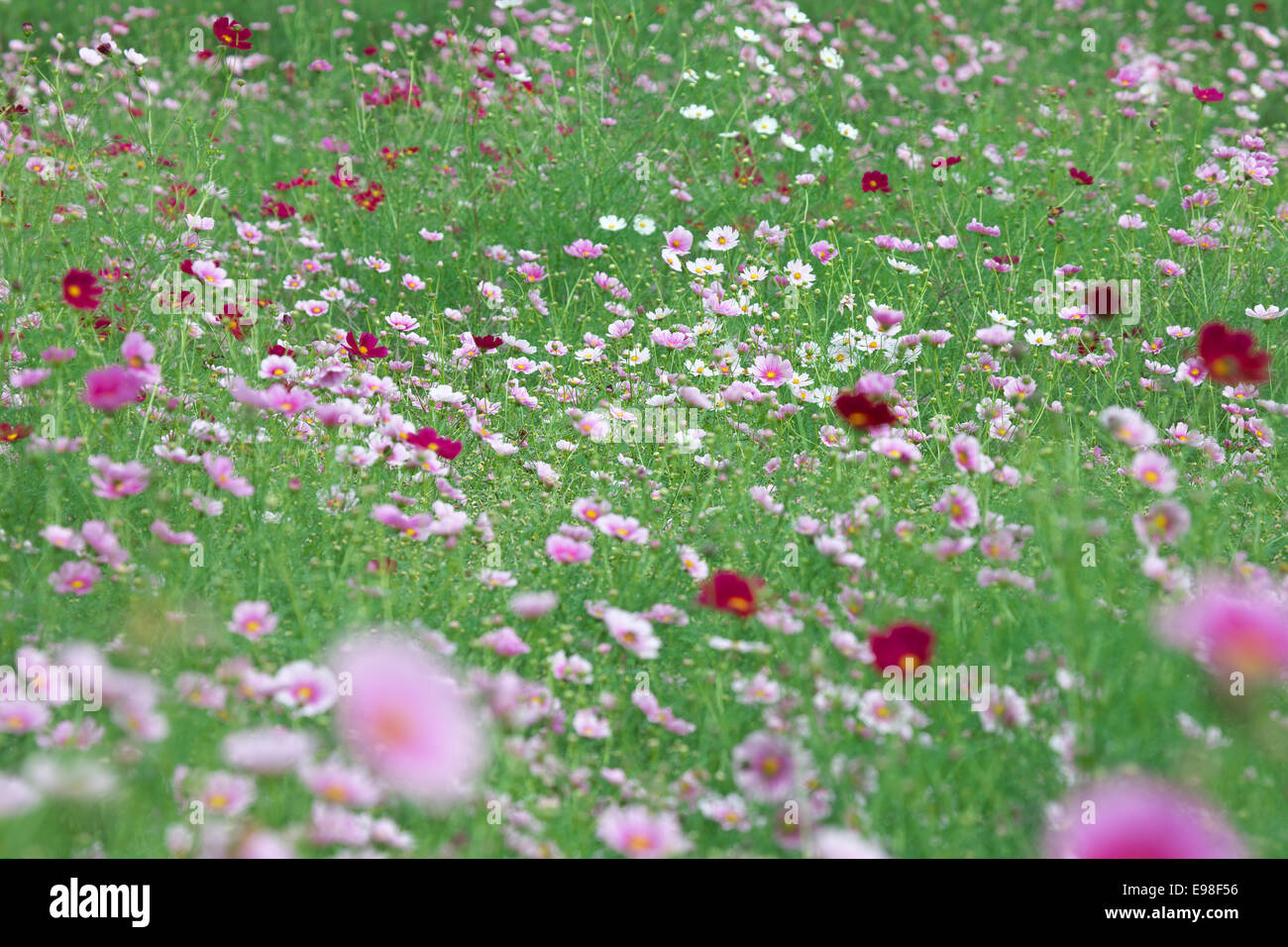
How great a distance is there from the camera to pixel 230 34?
333cm

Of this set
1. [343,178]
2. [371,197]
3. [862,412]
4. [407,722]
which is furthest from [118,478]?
[343,178]

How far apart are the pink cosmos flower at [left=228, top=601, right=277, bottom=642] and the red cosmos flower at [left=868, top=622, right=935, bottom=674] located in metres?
0.96

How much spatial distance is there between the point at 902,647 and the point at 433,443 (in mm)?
1046

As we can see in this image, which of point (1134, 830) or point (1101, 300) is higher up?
point (1101, 300)

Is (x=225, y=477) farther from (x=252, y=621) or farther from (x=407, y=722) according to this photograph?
(x=407, y=722)

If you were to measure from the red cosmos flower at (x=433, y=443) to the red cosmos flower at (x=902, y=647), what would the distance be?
98 cm

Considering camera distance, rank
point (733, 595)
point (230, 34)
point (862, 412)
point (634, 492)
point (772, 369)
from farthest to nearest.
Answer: point (230, 34), point (772, 369), point (634, 492), point (862, 412), point (733, 595)

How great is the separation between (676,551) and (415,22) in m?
5.63

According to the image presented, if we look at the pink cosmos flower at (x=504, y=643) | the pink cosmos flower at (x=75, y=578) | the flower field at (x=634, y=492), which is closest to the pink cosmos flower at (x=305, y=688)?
the flower field at (x=634, y=492)

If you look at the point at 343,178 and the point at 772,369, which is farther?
the point at 343,178

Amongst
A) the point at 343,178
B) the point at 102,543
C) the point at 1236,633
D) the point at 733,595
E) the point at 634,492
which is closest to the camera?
the point at 1236,633

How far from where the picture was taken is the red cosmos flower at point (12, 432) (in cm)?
238

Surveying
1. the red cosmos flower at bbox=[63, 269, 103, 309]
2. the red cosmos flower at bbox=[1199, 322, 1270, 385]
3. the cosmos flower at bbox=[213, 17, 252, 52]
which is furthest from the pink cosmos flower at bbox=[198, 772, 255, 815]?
the cosmos flower at bbox=[213, 17, 252, 52]
